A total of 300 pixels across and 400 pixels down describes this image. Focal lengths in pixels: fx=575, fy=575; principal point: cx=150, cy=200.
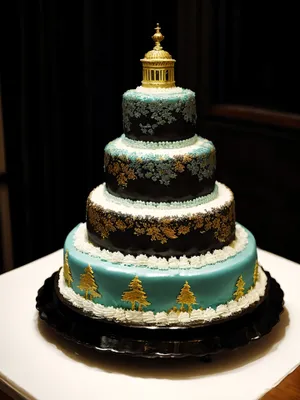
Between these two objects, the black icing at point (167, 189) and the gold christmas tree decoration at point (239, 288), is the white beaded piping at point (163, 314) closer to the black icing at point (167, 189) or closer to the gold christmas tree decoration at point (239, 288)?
the gold christmas tree decoration at point (239, 288)

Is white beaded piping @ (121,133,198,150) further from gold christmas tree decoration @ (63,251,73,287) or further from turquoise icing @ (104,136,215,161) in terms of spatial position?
gold christmas tree decoration @ (63,251,73,287)

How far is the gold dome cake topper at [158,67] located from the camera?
1.58 meters

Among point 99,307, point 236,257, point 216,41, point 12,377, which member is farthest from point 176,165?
point 216,41

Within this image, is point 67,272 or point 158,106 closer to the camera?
point 158,106

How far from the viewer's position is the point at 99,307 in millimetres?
1587

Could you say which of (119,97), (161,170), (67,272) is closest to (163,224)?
(161,170)

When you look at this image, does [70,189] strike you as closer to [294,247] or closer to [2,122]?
[2,122]

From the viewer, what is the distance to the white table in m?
1.44

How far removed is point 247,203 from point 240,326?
112cm

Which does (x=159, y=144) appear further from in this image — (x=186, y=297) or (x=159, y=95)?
(x=186, y=297)

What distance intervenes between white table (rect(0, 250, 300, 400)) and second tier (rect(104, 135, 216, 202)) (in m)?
0.46

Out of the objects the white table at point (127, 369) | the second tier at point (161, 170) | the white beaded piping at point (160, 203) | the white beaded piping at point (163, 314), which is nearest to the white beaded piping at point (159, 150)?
the second tier at point (161, 170)

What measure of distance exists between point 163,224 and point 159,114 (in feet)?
0.98

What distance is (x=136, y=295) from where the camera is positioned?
1546 millimetres
